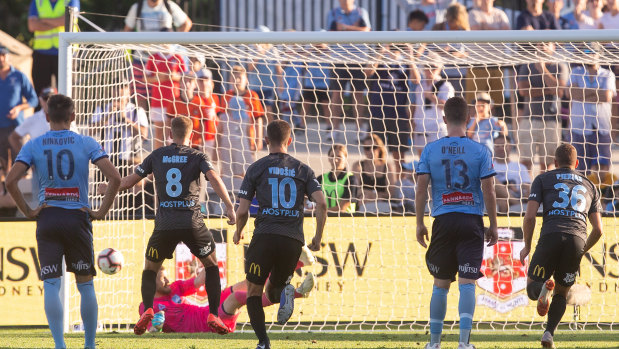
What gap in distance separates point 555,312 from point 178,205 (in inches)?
123

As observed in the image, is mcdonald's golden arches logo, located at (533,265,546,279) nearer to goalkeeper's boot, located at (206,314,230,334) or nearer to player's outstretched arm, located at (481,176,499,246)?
player's outstretched arm, located at (481,176,499,246)

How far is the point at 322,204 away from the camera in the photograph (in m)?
7.01

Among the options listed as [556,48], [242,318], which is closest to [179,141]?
[242,318]

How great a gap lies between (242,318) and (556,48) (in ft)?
14.5

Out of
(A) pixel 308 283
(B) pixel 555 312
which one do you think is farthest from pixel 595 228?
(A) pixel 308 283

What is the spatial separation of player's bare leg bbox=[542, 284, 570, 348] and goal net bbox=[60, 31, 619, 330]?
6.07 ft

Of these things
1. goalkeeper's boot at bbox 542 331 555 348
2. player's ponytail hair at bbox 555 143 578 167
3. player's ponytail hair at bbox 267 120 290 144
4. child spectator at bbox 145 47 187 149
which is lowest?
goalkeeper's boot at bbox 542 331 555 348

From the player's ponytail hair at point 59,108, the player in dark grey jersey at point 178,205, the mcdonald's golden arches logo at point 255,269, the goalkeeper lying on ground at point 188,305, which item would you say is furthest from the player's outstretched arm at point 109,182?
the goalkeeper lying on ground at point 188,305

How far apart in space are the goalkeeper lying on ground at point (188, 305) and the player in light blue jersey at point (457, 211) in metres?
1.97

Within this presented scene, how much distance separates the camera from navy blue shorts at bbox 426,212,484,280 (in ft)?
22.3

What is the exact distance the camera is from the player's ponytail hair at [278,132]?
23.5 feet

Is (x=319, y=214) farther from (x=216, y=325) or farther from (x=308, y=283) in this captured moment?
(x=308, y=283)

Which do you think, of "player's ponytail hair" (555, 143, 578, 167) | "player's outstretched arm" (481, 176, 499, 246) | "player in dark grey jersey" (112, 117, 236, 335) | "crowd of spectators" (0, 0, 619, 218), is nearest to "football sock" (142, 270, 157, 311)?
"player in dark grey jersey" (112, 117, 236, 335)

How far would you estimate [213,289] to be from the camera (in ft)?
25.8
